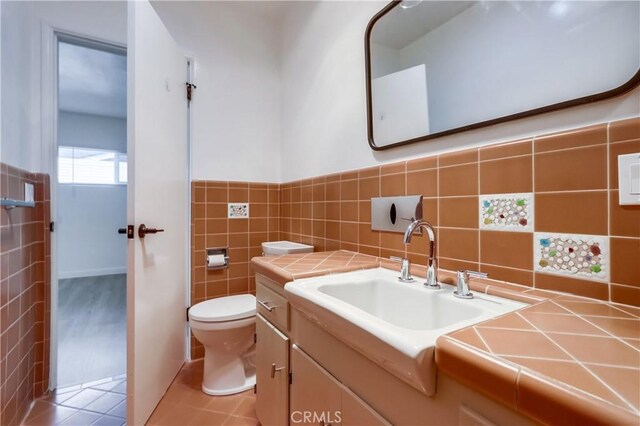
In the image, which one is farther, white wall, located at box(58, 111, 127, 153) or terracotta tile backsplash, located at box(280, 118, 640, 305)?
white wall, located at box(58, 111, 127, 153)

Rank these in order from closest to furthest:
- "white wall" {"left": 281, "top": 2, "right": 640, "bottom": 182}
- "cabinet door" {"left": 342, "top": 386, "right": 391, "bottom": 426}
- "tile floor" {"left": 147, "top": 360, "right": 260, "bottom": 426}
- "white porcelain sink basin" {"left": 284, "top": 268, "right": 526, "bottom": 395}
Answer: "white porcelain sink basin" {"left": 284, "top": 268, "right": 526, "bottom": 395}
"cabinet door" {"left": 342, "top": 386, "right": 391, "bottom": 426}
"white wall" {"left": 281, "top": 2, "right": 640, "bottom": 182}
"tile floor" {"left": 147, "top": 360, "right": 260, "bottom": 426}

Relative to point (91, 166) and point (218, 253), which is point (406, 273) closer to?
point (218, 253)

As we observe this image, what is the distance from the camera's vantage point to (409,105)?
1164 mm

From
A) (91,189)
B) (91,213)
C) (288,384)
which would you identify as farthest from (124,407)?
(91,189)

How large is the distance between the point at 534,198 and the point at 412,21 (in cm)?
87

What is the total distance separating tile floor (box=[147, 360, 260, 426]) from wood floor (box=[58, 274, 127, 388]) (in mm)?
546

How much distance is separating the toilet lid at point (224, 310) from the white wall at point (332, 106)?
913mm

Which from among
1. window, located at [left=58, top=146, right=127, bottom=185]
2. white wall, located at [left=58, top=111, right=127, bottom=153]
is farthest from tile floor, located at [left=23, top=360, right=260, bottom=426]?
white wall, located at [left=58, top=111, right=127, bottom=153]

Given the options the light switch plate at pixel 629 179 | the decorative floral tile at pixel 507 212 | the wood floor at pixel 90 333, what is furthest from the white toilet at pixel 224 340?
the light switch plate at pixel 629 179

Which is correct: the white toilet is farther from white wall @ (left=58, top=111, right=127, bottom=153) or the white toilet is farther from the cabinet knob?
white wall @ (left=58, top=111, right=127, bottom=153)

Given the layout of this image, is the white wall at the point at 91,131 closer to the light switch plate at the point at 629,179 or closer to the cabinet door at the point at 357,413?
the cabinet door at the point at 357,413

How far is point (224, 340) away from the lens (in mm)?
1521

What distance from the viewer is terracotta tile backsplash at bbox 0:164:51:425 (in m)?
1.19

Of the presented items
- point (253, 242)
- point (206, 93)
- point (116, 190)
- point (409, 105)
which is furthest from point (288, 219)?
point (116, 190)
